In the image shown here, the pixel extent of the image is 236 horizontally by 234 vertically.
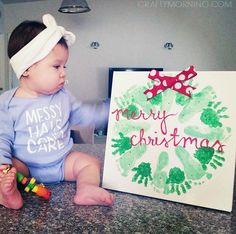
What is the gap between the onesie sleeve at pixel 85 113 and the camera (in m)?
0.63

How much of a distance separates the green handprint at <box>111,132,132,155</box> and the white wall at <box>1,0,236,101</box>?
405cm

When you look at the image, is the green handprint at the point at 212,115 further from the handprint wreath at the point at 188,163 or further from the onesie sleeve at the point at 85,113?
the onesie sleeve at the point at 85,113

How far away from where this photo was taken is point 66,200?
1.54ft

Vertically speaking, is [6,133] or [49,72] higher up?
[49,72]

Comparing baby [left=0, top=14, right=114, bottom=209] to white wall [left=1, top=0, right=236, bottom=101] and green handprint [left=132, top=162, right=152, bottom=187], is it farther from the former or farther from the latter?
white wall [left=1, top=0, right=236, bottom=101]

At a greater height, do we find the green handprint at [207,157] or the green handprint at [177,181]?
the green handprint at [207,157]

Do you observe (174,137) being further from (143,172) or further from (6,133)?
(6,133)

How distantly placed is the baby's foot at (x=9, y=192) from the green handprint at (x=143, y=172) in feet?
0.60

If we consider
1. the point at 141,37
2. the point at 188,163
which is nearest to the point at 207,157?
the point at 188,163

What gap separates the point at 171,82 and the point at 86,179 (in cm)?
22

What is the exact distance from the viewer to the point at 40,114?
0.57 m

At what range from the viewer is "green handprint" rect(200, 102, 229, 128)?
0.45 meters

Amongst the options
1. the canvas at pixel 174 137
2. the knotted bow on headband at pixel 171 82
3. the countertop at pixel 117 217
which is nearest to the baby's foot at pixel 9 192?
the countertop at pixel 117 217

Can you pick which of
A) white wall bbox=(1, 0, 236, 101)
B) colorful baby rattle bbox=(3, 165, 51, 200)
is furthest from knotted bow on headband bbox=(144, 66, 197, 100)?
white wall bbox=(1, 0, 236, 101)
